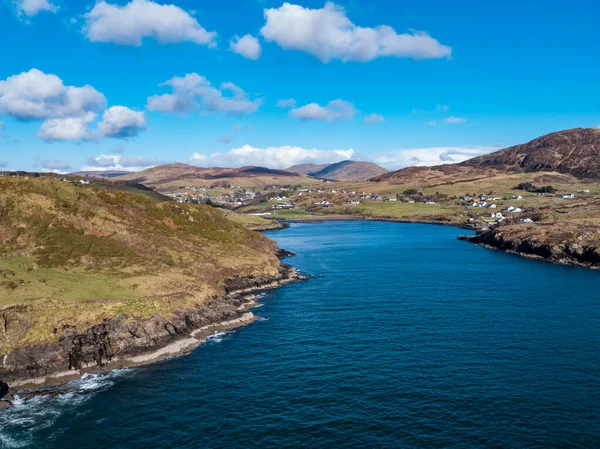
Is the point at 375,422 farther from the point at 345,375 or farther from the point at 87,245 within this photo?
the point at 87,245

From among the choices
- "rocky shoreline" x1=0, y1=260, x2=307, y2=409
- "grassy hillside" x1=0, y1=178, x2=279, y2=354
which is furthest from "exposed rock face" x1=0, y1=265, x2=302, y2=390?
"grassy hillside" x1=0, y1=178, x2=279, y2=354

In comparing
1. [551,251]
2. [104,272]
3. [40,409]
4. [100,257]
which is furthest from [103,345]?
[551,251]

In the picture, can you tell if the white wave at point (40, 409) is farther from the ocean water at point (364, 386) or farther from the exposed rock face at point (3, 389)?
the exposed rock face at point (3, 389)

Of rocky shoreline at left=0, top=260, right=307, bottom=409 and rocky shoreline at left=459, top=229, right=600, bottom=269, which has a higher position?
rocky shoreline at left=459, top=229, right=600, bottom=269

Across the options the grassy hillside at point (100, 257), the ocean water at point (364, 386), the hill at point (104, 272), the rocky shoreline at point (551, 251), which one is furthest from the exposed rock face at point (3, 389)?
the rocky shoreline at point (551, 251)

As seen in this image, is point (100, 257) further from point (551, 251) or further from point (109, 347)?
point (551, 251)

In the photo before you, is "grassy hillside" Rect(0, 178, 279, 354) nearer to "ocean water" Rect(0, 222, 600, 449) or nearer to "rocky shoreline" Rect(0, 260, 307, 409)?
"rocky shoreline" Rect(0, 260, 307, 409)

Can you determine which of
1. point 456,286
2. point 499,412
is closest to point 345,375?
point 499,412
